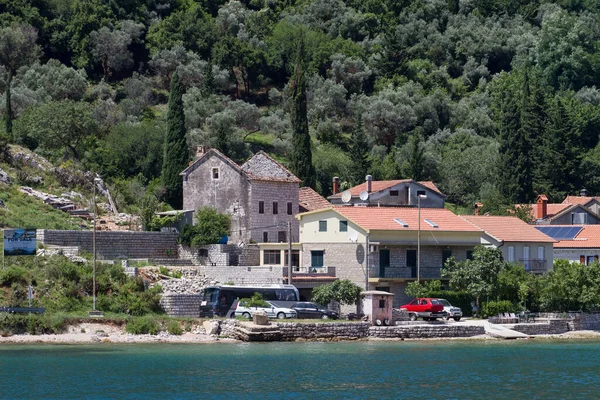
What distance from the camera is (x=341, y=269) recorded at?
7669 centimetres

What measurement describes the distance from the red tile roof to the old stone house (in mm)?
20211

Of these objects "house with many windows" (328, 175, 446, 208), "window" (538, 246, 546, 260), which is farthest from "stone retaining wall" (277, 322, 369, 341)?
"house with many windows" (328, 175, 446, 208)

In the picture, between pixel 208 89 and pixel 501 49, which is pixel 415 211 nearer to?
pixel 208 89

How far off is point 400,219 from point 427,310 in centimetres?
973

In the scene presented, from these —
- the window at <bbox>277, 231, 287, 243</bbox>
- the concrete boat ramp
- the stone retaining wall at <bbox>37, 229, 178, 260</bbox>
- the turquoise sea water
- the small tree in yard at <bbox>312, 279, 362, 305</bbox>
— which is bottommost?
the turquoise sea water

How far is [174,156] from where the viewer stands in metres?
94.6

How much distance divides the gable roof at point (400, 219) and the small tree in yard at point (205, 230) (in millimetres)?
5827

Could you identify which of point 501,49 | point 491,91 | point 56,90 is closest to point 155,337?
point 56,90

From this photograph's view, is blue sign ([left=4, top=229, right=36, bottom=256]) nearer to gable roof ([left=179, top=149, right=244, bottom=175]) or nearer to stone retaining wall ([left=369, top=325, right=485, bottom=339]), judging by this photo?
stone retaining wall ([left=369, top=325, right=485, bottom=339])

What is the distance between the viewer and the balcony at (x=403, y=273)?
75500mm

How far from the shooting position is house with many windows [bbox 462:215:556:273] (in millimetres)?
82062

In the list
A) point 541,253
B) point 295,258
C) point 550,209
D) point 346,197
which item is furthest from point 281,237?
point 550,209

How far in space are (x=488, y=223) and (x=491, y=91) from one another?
5967cm

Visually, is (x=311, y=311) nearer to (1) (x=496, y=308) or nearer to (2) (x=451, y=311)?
(2) (x=451, y=311)
